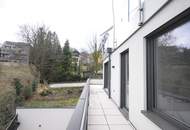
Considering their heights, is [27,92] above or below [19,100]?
above

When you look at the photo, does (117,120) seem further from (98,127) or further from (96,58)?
(96,58)

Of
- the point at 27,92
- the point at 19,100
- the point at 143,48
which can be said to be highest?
the point at 143,48

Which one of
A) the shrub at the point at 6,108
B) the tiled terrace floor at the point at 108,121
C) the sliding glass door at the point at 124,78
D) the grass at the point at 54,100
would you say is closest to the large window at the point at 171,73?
the tiled terrace floor at the point at 108,121

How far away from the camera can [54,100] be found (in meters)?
17.9

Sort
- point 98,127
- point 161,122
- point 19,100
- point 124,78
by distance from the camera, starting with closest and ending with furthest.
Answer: point 161,122 < point 98,127 < point 124,78 < point 19,100

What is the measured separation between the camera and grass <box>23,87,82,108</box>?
1617 centimetres

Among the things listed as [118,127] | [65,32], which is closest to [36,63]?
[65,32]

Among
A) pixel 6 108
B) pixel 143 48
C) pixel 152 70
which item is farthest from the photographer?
pixel 6 108

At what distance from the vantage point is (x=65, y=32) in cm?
3669

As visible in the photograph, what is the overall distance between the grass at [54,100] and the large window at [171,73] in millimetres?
12795

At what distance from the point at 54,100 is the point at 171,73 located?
15915 mm

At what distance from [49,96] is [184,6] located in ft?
58.8

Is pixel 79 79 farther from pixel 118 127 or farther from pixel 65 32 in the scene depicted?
pixel 118 127

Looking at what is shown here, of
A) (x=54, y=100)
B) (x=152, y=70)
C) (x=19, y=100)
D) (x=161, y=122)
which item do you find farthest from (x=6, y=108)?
(x=161, y=122)
